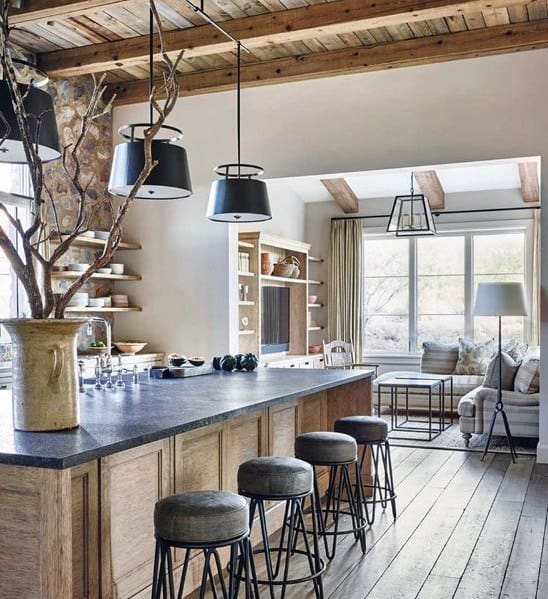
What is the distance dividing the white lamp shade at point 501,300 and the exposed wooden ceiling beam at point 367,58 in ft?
6.38

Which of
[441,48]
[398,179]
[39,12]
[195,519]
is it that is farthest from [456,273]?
[195,519]

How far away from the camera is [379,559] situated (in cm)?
357

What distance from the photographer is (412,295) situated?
9.73 metres

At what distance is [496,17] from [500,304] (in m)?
2.30

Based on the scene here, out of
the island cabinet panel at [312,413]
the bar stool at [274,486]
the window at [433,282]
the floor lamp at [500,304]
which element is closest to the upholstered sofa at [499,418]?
the floor lamp at [500,304]

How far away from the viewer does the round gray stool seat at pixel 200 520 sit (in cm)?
240

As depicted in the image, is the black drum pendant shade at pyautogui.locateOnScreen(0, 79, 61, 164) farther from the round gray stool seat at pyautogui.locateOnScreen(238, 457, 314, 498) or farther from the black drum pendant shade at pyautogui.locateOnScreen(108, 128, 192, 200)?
the round gray stool seat at pyautogui.locateOnScreen(238, 457, 314, 498)

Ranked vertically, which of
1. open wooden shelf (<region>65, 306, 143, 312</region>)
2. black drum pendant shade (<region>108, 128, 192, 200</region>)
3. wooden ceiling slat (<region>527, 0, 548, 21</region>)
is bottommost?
open wooden shelf (<region>65, 306, 143, 312</region>)

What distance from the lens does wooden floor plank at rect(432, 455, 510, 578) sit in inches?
137

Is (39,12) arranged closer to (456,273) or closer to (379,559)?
(379,559)

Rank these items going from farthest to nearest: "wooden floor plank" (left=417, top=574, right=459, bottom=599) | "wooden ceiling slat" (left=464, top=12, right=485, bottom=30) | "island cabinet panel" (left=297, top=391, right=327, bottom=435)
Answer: "wooden ceiling slat" (left=464, top=12, right=485, bottom=30) → "island cabinet panel" (left=297, top=391, right=327, bottom=435) → "wooden floor plank" (left=417, top=574, right=459, bottom=599)

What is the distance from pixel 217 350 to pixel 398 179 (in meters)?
3.99

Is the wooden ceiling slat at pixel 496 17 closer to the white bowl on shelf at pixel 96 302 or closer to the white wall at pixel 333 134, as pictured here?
the white wall at pixel 333 134

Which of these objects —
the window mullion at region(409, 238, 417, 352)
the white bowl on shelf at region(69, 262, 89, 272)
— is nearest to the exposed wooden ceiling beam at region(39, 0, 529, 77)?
the white bowl on shelf at region(69, 262, 89, 272)
